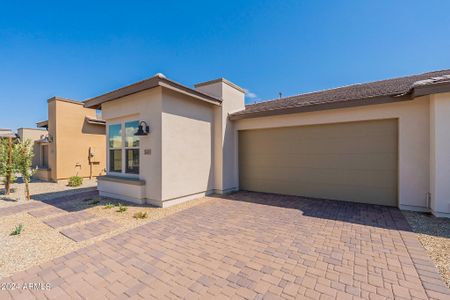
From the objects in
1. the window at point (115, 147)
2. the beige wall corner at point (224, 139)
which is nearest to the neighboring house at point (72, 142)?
the window at point (115, 147)

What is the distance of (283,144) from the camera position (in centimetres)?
788

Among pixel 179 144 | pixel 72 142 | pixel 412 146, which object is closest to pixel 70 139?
pixel 72 142

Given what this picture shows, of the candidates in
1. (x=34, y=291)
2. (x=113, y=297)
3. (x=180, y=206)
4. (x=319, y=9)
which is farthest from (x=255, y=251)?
(x=319, y=9)

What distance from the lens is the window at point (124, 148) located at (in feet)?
23.3

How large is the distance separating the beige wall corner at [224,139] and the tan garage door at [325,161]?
0.42 m

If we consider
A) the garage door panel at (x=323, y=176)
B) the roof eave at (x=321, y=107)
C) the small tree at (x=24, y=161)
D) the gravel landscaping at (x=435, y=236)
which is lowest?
the gravel landscaping at (x=435, y=236)

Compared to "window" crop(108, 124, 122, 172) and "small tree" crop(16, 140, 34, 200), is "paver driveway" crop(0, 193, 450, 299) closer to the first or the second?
"window" crop(108, 124, 122, 172)

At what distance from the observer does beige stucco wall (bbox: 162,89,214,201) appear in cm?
626

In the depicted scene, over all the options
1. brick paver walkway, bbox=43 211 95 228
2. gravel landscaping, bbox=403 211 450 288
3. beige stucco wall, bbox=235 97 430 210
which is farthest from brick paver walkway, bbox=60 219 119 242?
beige stucco wall, bbox=235 97 430 210

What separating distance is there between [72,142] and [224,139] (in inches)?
397

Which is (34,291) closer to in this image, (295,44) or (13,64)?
(295,44)

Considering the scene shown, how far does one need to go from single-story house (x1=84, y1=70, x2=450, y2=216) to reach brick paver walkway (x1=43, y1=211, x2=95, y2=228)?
1.48 m

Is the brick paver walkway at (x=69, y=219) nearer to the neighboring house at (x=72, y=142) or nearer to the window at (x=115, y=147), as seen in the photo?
the window at (x=115, y=147)

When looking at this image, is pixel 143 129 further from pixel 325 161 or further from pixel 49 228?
pixel 325 161
